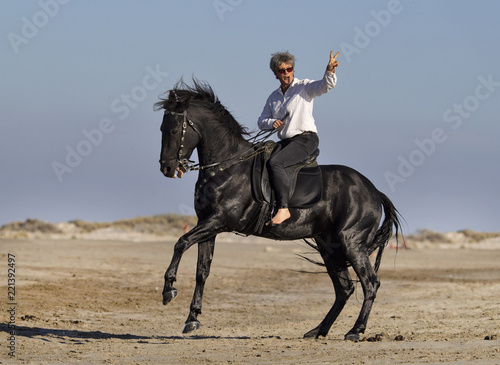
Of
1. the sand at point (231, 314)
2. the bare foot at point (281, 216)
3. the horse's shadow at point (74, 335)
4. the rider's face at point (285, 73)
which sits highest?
the rider's face at point (285, 73)

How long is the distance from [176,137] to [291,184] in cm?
159

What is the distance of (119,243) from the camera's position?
105 ft

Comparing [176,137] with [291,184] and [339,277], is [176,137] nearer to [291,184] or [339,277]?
[291,184]

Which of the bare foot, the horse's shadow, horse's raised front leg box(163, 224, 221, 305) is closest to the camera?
horse's raised front leg box(163, 224, 221, 305)

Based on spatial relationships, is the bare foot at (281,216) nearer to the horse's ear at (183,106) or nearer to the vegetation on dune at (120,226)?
the horse's ear at (183,106)

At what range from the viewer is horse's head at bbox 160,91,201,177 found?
31.9 feet

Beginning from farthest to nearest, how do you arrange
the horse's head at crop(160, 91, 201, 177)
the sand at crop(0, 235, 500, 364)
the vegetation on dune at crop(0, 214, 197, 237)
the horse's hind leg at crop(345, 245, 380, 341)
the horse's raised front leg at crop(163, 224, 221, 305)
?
the vegetation on dune at crop(0, 214, 197, 237), the horse's hind leg at crop(345, 245, 380, 341), the horse's head at crop(160, 91, 201, 177), the horse's raised front leg at crop(163, 224, 221, 305), the sand at crop(0, 235, 500, 364)

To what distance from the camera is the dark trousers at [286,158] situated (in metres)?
10.0

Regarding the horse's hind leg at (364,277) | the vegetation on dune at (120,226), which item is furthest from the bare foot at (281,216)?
the vegetation on dune at (120,226)

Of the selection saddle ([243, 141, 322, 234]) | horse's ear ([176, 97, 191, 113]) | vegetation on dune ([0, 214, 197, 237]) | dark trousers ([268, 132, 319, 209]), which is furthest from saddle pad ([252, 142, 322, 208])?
vegetation on dune ([0, 214, 197, 237])

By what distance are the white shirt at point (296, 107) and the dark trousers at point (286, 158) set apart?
0.30 ft

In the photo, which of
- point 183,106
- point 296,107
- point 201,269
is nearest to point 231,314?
point 201,269

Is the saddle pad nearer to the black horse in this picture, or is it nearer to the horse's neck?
the black horse

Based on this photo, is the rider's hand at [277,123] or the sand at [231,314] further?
the rider's hand at [277,123]
